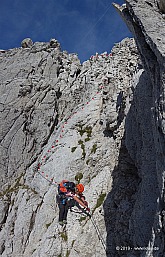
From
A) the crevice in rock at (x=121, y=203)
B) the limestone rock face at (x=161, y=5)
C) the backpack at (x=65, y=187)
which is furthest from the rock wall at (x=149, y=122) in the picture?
the backpack at (x=65, y=187)

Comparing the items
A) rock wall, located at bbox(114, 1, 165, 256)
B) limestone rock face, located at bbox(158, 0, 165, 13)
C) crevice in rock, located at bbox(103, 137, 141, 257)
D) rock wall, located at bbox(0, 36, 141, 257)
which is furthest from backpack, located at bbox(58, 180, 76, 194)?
limestone rock face, located at bbox(158, 0, 165, 13)

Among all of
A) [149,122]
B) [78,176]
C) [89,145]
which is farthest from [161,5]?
[78,176]

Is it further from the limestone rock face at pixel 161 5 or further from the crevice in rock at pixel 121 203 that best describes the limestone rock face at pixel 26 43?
the limestone rock face at pixel 161 5

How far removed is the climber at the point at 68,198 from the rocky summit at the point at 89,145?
0.53 meters

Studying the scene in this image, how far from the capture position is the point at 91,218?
64.2ft

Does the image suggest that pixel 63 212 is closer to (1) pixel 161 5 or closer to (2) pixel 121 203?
(2) pixel 121 203

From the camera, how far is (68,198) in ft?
68.5

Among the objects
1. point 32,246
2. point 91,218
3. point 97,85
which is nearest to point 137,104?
point 91,218

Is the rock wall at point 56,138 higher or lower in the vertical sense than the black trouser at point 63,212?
higher

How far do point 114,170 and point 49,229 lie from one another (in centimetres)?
718

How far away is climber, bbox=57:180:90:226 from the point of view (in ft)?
66.9

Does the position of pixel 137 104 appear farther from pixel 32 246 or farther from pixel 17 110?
pixel 17 110

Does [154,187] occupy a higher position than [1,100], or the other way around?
[1,100]

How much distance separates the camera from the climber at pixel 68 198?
20.4 metres
